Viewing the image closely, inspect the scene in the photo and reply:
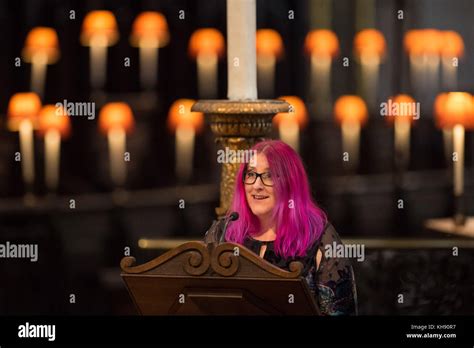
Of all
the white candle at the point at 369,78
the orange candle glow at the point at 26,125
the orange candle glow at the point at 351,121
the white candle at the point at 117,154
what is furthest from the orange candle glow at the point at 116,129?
the white candle at the point at 369,78

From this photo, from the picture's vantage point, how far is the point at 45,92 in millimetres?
7375

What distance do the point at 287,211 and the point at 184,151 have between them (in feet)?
8.77

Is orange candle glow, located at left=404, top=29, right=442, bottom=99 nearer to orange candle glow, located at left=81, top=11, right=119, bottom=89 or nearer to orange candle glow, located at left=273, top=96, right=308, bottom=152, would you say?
orange candle glow, located at left=273, top=96, right=308, bottom=152

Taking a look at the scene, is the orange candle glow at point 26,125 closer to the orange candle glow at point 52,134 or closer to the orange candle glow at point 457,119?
the orange candle glow at point 52,134

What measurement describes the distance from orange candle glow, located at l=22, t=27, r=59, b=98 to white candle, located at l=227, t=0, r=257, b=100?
6.19ft

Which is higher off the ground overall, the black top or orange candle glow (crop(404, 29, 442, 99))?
orange candle glow (crop(404, 29, 442, 99))

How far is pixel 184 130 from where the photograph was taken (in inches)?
295

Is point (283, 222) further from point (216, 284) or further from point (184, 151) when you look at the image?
point (184, 151)

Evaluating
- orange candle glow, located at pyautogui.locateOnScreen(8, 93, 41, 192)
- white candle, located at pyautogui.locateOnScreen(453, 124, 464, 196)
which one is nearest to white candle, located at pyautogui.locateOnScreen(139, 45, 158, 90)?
orange candle glow, located at pyautogui.locateOnScreen(8, 93, 41, 192)

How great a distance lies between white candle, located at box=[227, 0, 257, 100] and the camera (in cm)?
557

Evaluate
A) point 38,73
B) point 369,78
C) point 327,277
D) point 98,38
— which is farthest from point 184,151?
point 327,277

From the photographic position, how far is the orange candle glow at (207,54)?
7.42 m

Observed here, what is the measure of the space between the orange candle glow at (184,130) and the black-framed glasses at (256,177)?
2.44 m

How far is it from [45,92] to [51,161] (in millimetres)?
376
